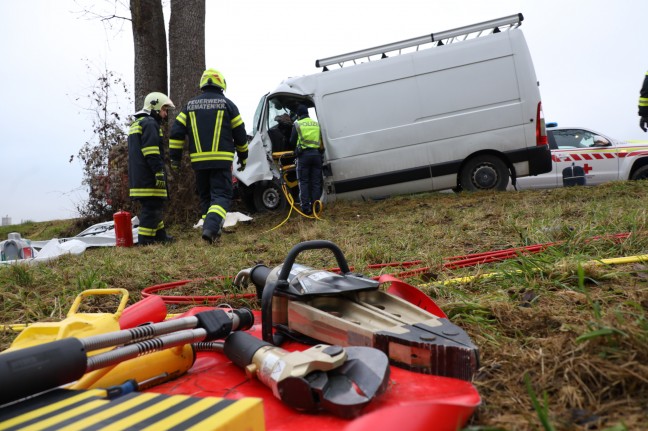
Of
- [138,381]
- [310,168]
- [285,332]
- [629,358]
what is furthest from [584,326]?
[310,168]

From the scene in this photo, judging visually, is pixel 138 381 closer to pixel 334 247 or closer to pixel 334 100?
pixel 334 247

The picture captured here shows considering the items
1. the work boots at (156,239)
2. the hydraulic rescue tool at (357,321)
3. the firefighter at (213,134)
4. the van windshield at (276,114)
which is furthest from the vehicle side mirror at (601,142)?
the hydraulic rescue tool at (357,321)

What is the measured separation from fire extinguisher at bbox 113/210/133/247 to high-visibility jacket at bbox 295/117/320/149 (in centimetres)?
276

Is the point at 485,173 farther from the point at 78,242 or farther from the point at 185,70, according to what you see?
the point at 78,242

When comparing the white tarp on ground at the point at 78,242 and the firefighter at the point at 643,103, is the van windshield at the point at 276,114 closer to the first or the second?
the white tarp on ground at the point at 78,242

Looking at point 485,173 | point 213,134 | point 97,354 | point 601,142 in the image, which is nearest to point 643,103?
point 601,142

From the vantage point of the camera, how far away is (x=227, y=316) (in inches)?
68.1

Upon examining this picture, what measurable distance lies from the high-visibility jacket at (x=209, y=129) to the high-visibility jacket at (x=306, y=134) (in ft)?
5.07

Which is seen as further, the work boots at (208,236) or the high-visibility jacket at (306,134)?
the high-visibility jacket at (306,134)

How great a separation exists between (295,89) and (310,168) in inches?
57.0

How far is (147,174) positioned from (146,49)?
348cm

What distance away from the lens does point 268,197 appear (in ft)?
28.0

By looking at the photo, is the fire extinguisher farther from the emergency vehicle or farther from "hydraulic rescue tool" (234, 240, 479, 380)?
the emergency vehicle

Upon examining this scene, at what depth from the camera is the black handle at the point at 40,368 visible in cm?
110
